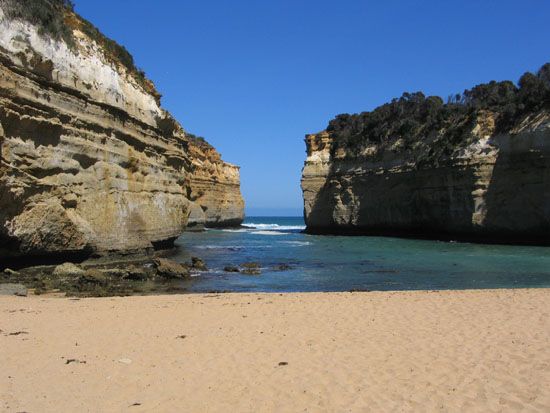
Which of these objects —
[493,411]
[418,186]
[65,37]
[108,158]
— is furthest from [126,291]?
[418,186]

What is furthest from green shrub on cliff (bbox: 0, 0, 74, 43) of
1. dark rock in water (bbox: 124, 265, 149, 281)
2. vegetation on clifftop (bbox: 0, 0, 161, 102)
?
dark rock in water (bbox: 124, 265, 149, 281)

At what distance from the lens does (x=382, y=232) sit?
4491cm

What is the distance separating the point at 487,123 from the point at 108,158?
87.3 feet

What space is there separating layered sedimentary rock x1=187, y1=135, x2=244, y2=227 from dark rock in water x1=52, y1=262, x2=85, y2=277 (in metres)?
37.8

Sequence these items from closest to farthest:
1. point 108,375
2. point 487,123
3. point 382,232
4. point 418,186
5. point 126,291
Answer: point 108,375
point 126,291
point 487,123
point 418,186
point 382,232

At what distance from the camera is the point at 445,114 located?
3969 centimetres

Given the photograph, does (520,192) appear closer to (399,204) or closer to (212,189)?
(399,204)

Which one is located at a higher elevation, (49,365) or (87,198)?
(87,198)

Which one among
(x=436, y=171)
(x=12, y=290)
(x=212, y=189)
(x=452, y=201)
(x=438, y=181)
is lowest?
(x=12, y=290)

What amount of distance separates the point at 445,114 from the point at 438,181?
21.0ft

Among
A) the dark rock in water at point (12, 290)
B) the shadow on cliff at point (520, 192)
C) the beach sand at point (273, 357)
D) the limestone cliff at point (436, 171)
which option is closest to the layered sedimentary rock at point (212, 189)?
the limestone cliff at point (436, 171)

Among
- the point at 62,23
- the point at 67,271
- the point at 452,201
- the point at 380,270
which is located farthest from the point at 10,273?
the point at 452,201

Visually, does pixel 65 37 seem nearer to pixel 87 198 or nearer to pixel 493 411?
pixel 87 198

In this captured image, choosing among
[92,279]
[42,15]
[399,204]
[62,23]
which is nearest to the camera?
[92,279]
